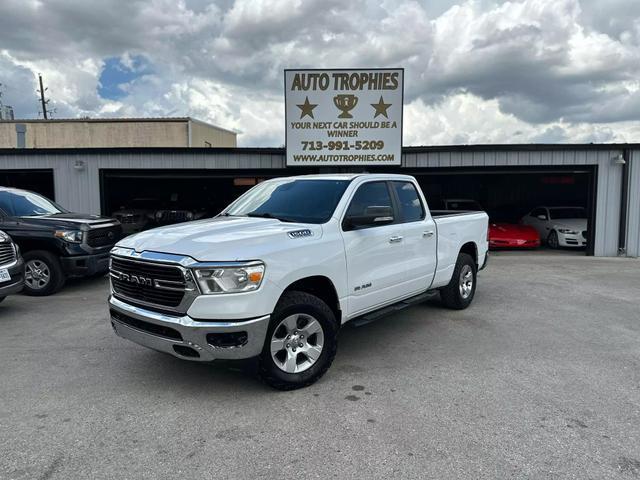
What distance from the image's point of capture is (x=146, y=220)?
18.5m

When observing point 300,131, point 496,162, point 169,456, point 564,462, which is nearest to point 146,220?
point 300,131

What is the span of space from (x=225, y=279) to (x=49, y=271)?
229 inches

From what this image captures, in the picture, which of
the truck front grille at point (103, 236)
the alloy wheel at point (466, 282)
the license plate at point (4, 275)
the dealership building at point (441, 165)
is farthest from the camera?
the dealership building at point (441, 165)

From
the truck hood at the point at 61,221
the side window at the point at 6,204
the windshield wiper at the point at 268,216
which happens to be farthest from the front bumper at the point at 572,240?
the side window at the point at 6,204

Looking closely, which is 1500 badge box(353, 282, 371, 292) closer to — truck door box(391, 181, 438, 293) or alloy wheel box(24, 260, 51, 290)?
truck door box(391, 181, 438, 293)

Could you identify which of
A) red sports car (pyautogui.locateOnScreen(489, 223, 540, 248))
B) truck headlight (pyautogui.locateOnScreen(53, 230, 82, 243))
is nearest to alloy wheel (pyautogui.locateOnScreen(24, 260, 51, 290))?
truck headlight (pyautogui.locateOnScreen(53, 230, 82, 243))

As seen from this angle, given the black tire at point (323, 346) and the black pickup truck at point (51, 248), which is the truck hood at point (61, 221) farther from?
the black tire at point (323, 346)

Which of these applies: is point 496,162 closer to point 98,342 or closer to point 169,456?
point 98,342

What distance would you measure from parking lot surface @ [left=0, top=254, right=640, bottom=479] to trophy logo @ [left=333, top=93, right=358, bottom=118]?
323 inches

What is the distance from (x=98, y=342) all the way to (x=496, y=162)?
11481 mm

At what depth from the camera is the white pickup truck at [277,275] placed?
11.2 ft

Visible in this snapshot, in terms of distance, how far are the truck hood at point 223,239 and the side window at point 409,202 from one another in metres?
1.63

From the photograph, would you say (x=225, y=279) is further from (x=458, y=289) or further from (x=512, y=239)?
(x=512, y=239)

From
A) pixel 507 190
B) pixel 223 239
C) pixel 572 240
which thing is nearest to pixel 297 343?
pixel 223 239
